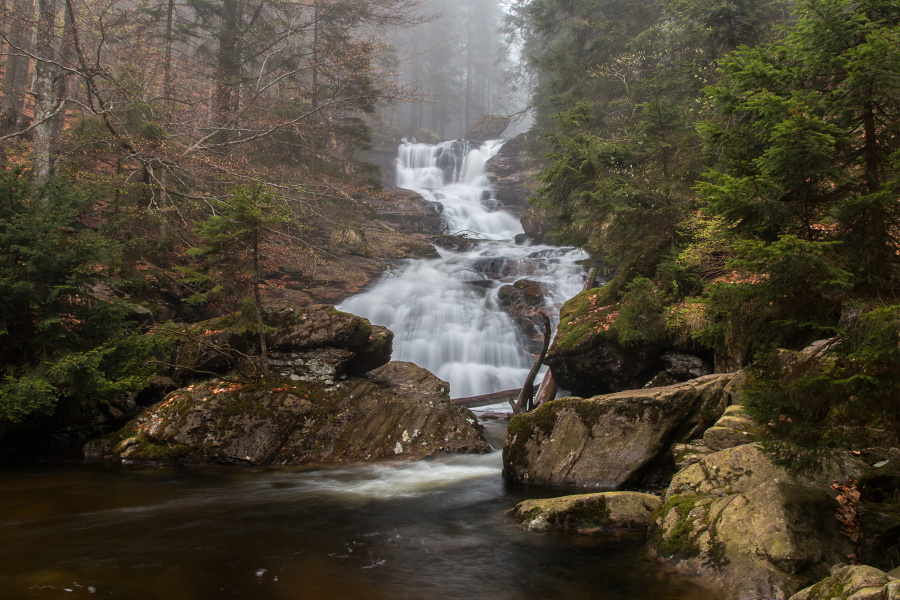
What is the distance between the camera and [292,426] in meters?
9.78

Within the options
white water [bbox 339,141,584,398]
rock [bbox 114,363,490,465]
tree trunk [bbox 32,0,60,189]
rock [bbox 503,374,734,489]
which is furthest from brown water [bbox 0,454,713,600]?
white water [bbox 339,141,584,398]

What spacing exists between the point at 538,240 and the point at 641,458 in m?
19.9

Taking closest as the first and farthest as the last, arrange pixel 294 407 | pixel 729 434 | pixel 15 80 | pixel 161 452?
pixel 729 434 < pixel 161 452 < pixel 294 407 < pixel 15 80

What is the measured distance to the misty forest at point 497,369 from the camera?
4.01 metres

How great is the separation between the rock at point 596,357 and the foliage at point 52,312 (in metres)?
8.79

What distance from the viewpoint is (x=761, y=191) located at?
12.9 feet

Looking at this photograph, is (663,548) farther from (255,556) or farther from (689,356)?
(689,356)

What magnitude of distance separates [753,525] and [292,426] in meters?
7.98

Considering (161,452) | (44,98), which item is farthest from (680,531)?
(44,98)

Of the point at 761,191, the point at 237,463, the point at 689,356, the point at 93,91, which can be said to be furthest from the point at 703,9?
the point at 237,463

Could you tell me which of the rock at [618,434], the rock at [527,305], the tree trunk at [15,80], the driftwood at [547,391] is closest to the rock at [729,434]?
the rock at [618,434]

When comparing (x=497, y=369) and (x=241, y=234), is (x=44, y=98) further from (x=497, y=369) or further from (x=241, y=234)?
(x=497, y=369)

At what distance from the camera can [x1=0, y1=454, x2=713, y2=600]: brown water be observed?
15.1 ft

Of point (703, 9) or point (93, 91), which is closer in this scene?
point (93, 91)
